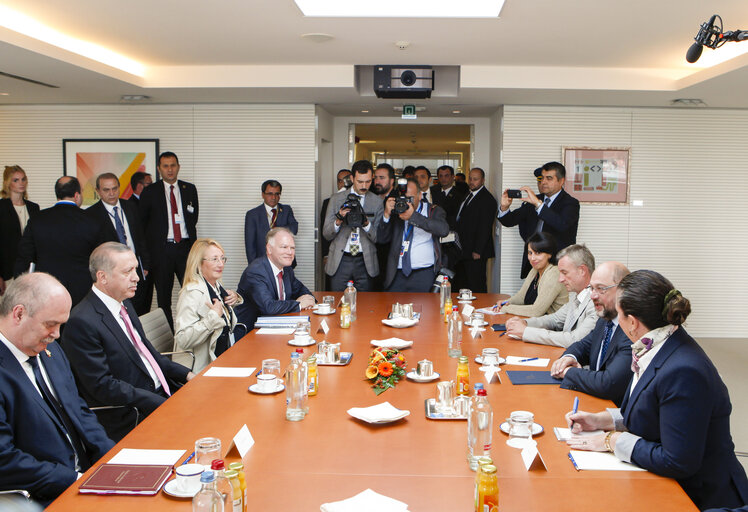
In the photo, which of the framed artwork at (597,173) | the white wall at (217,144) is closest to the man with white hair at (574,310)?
the framed artwork at (597,173)

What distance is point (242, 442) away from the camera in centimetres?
216

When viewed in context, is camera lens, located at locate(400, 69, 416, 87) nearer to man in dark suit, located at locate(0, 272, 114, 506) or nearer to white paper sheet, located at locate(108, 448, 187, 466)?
man in dark suit, located at locate(0, 272, 114, 506)

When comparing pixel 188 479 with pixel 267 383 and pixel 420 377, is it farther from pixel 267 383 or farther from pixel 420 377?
pixel 420 377

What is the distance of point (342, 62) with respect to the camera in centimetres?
662

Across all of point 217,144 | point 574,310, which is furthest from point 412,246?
point 217,144

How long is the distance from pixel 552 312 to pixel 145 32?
4.07 metres

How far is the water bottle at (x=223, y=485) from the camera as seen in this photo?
1.61 meters

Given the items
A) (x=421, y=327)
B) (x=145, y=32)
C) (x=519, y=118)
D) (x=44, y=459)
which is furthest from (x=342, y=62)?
(x=44, y=459)

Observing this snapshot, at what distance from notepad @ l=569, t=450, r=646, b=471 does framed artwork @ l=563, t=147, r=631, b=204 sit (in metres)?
6.13

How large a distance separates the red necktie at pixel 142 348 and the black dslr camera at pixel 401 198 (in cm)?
297

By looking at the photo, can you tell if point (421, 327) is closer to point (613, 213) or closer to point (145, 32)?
point (145, 32)

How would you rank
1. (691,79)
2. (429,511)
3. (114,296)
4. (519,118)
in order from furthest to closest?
(519,118) < (691,79) < (114,296) < (429,511)

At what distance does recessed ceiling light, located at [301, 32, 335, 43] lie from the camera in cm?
544

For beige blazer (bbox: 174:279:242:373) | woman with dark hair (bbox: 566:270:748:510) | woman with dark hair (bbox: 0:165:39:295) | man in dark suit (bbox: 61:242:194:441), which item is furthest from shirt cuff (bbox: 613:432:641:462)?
woman with dark hair (bbox: 0:165:39:295)
